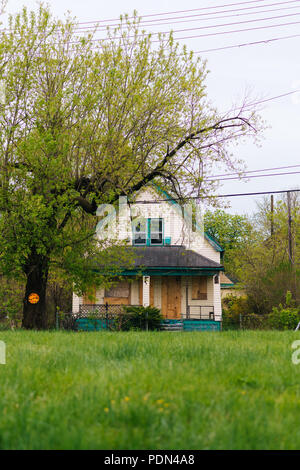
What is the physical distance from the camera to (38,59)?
48.9 feet

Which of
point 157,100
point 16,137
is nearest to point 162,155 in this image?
point 157,100

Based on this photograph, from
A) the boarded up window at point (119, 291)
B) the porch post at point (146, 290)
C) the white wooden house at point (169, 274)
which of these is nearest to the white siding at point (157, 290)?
the white wooden house at point (169, 274)

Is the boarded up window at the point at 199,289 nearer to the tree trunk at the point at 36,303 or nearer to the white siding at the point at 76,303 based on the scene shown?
the white siding at the point at 76,303

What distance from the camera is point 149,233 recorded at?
25.9m

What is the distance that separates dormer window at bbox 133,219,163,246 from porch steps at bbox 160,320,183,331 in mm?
4821

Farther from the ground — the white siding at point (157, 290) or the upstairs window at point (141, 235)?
the upstairs window at point (141, 235)

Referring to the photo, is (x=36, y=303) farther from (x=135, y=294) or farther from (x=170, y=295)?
Result: (x=170, y=295)

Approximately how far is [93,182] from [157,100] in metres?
3.62

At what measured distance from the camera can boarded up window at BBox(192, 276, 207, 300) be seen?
25250 millimetres

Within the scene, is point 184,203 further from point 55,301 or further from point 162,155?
point 55,301

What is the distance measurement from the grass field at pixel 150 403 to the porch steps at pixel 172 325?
663 inches

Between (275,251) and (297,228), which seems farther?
(297,228)

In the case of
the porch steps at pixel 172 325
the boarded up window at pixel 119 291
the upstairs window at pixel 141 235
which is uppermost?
the upstairs window at pixel 141 235

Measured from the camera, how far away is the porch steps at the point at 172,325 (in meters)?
22.2
